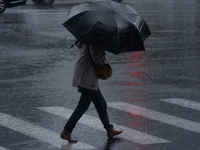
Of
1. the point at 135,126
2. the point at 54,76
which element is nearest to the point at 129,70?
the point at 54,76

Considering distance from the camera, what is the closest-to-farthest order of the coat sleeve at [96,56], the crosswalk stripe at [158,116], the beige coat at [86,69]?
1. the coat sleeve at [96,56]
2. the beige coat at [86,69]
3. the crosswalk stripe at [158,116]

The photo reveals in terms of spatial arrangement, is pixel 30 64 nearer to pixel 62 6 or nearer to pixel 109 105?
pixel 109 105

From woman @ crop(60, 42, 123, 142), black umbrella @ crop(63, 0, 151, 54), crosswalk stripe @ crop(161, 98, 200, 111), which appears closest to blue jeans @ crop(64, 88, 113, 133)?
woman @ crop(60, 42, 123, 142)

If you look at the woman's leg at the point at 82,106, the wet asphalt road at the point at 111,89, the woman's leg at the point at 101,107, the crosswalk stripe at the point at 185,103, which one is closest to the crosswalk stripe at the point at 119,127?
the wet asphalt road at the point at 111,89

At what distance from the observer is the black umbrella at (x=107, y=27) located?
18.0 ft

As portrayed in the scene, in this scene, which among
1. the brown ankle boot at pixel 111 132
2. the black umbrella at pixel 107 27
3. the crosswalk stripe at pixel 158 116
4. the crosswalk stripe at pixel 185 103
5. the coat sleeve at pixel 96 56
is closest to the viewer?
the black umbrella at pixel 107 27

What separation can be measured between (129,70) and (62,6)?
1473 cm

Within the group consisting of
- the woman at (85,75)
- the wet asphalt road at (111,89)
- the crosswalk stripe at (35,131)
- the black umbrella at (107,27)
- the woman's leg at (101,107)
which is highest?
the black umbrella at (107,27)

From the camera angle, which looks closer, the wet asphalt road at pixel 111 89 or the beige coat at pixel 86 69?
the beige coat at pixel 86 69

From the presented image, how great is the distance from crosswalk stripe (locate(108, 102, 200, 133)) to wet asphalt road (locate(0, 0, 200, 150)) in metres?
0.01

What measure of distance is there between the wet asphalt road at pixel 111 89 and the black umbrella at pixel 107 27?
4.22ft

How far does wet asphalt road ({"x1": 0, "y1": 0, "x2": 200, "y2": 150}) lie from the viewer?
20.2ft

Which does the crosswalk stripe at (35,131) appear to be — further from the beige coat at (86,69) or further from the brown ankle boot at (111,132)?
the beige coat at (86,69)

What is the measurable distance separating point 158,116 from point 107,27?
6.94 feet
